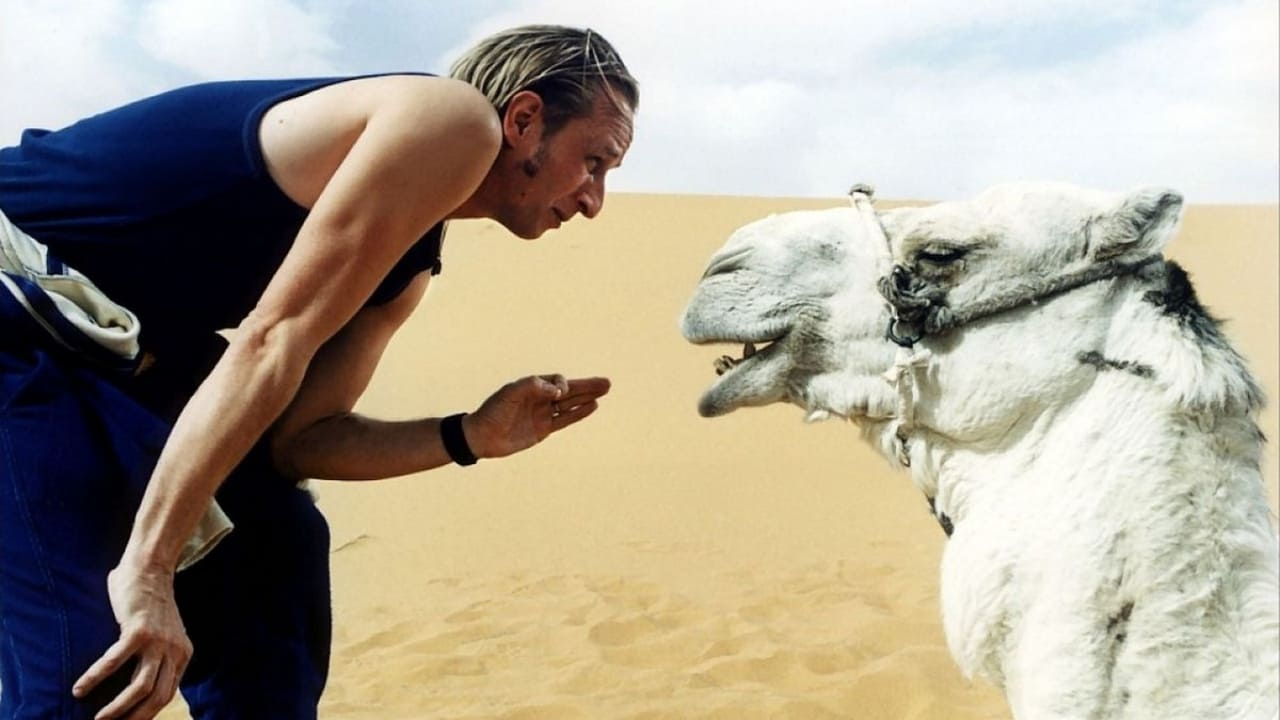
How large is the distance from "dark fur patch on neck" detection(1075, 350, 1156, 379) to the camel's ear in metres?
0.14

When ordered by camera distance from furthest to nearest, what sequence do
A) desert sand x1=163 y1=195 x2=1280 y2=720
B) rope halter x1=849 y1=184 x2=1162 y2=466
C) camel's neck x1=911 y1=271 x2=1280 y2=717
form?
desert sand x1=163 y1=195 x2=1280 y2=720 < rope halter x1=849 y1=184 x2=1162 y2=466 < camel's neck x1=911 y1=271 x2=1280 y2=717

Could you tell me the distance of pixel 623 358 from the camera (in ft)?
A: 56.2

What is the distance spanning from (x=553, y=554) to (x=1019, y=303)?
8.08m

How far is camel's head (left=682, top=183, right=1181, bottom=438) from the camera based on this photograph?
193 cm

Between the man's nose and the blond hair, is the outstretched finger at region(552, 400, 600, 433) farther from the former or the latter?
the blond hair

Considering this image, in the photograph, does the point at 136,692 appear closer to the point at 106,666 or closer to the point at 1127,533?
the point at 106,666

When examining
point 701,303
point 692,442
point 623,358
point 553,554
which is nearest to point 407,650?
point 553,554

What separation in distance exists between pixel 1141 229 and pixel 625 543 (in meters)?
8.41

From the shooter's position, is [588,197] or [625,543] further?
[625,543]

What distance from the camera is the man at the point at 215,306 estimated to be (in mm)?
1809

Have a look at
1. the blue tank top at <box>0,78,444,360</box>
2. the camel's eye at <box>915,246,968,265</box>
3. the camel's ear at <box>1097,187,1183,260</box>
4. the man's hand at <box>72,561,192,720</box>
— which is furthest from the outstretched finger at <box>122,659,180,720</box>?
the camel's ear at <box>1097,187,1183,260</box>

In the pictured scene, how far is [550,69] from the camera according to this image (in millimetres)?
2092

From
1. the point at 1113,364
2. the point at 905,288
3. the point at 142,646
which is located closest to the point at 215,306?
the point at 142,646

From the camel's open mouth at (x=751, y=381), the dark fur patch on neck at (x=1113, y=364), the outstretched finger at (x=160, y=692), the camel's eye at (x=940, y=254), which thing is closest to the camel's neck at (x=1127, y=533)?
the dark fur patch on neck at (x=1113, y=364)
